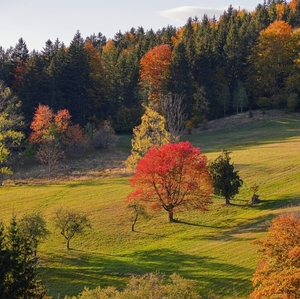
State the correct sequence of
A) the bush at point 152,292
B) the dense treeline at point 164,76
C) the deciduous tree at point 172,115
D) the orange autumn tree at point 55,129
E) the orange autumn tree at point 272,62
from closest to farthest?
the bush at point 152,292 < the deciduous tree at point 172,115 < the orange autumn tree at point 55,129 < the dense treeline at point 164,76 < the orange autumn tree at point 272,62

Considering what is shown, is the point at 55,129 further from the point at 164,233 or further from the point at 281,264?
the point at 281,264

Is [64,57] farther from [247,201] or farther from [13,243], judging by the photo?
[13,243]

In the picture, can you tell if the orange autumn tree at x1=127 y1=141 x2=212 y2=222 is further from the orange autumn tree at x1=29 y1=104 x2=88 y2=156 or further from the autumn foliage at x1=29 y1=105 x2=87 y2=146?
the autumn foliage at x1=29 y1=105 x2=87 y2=146

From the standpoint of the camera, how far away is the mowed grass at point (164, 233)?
31.0m

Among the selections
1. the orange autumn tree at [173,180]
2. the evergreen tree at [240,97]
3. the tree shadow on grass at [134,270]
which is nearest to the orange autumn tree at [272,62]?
the evergreen tree at [240,97]

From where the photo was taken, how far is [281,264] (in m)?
22.0

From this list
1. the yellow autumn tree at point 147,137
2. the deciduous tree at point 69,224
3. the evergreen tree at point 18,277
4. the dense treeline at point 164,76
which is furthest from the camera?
Result: the dense treeline at point 164,76

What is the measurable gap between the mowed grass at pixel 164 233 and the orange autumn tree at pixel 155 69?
1273 inches

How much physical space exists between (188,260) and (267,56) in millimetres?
70762

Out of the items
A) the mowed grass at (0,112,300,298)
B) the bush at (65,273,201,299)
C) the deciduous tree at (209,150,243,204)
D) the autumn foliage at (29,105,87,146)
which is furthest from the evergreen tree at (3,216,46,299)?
the autumn foliage at (29,105,87,146)

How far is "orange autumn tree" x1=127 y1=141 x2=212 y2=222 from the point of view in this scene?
41969mm

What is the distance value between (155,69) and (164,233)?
57478 mm

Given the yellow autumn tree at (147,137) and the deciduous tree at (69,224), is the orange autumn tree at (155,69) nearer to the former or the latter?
the yellow autumn tree at (147,137)

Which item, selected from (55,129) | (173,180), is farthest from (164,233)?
(55,129)
